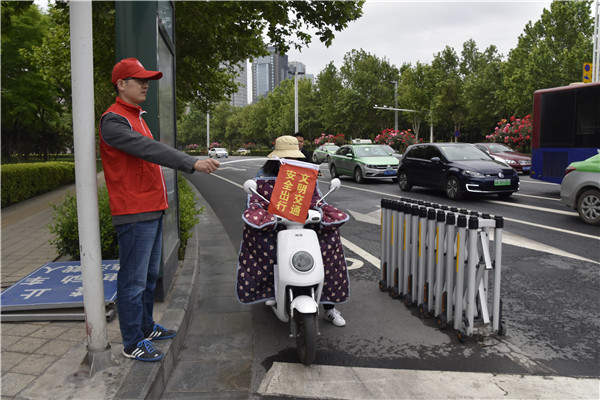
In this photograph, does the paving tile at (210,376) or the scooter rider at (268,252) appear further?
the scooter rider at (268,252)

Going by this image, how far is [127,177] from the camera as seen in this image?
2984mm

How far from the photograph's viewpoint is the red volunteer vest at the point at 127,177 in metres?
2.97

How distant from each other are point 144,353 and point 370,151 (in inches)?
671

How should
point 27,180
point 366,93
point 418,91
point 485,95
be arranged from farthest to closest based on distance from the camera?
1. point 366,93
2. point 418,91
3. point 485,95
4. point 27,180

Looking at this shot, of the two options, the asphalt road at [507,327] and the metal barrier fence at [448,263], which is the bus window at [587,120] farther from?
the metal barrier fence at [448,263]

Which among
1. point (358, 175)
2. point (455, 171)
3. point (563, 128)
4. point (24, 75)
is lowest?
point (358, 175)

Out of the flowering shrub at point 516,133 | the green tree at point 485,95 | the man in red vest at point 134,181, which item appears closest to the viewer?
the man in red vest at point 134,181

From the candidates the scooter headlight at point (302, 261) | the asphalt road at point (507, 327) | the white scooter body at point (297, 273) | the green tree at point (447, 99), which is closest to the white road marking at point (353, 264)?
the asphalt road at point (507, 327)

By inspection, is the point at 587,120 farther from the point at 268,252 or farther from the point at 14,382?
the point at 14,382

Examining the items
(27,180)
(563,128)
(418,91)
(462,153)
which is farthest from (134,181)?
(418,91)

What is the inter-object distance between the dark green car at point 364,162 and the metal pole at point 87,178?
1565 cm

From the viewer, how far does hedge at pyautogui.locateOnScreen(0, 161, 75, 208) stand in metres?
12.0

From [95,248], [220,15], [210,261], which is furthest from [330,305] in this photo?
[220,15]

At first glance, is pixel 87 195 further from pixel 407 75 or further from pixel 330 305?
pixel 407 75
